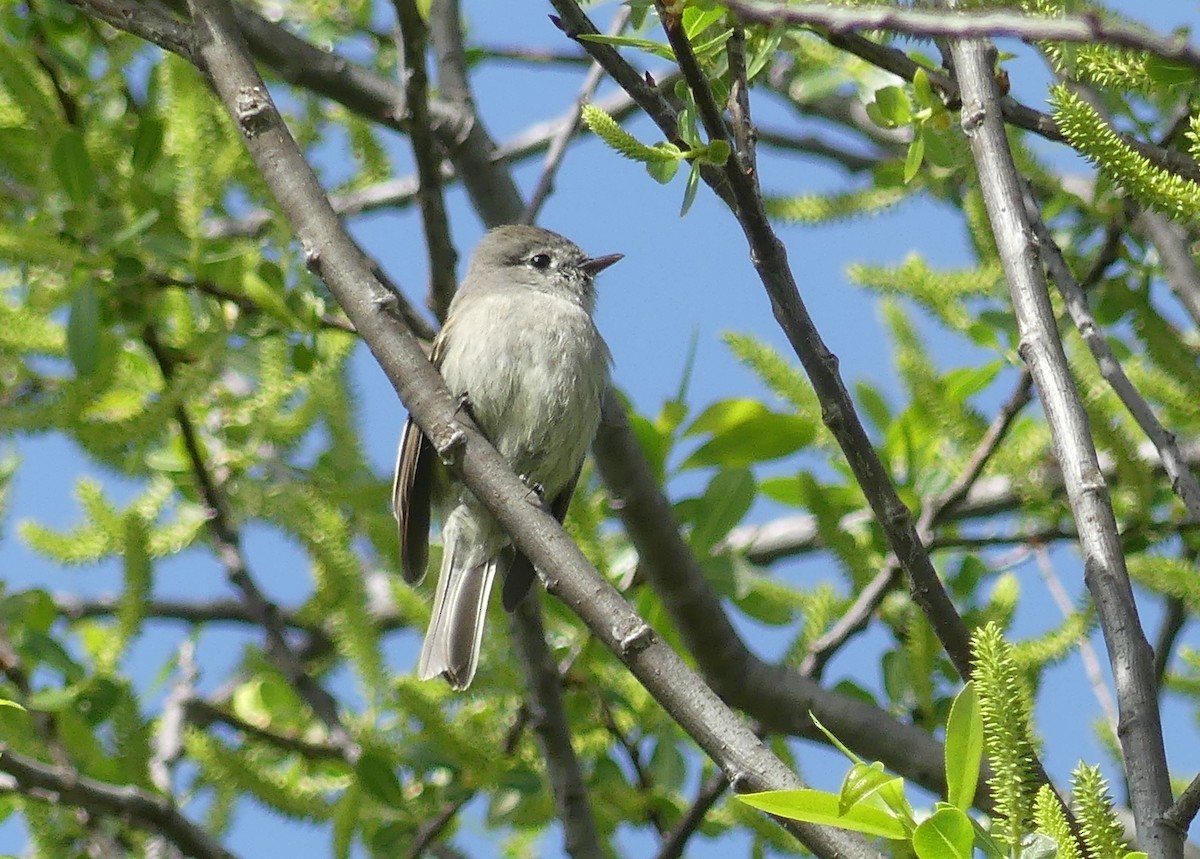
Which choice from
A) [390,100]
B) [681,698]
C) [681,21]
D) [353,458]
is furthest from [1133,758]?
[390,100]

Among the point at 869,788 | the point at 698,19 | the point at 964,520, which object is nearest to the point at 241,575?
the point at 698,19

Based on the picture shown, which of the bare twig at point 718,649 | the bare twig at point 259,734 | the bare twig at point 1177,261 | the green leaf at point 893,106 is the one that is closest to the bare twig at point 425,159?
the bare twig at point 718,649

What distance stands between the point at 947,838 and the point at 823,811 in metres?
0.14

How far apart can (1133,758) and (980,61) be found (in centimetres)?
126

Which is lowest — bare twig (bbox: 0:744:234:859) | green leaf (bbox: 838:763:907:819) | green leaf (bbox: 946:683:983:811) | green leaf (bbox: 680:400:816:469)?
green leaf (bbox: 838:763:907:819)

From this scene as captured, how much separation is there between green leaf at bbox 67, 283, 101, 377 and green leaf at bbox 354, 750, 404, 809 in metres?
1.19

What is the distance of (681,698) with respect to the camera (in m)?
2.21

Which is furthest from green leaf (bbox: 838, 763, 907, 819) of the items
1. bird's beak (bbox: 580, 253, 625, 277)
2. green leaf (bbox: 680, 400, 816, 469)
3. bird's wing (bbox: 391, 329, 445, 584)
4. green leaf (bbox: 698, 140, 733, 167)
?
bird's beak (bbox: 580, 253, 625, 277)

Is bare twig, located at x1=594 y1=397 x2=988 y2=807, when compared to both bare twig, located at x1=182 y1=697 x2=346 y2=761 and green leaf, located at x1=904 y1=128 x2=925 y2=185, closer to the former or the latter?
bare twig, located at x1=182 y1=697 x2=346 y2=761

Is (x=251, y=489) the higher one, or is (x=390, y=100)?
(x=390, y=100)

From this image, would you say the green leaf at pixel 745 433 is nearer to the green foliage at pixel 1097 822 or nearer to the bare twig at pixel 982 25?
the green foliage at pixel 1097 822

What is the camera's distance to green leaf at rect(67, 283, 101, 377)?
3812 mm

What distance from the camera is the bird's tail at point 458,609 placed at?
387 cm

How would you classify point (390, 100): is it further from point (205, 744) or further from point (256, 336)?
point (205, 744)
